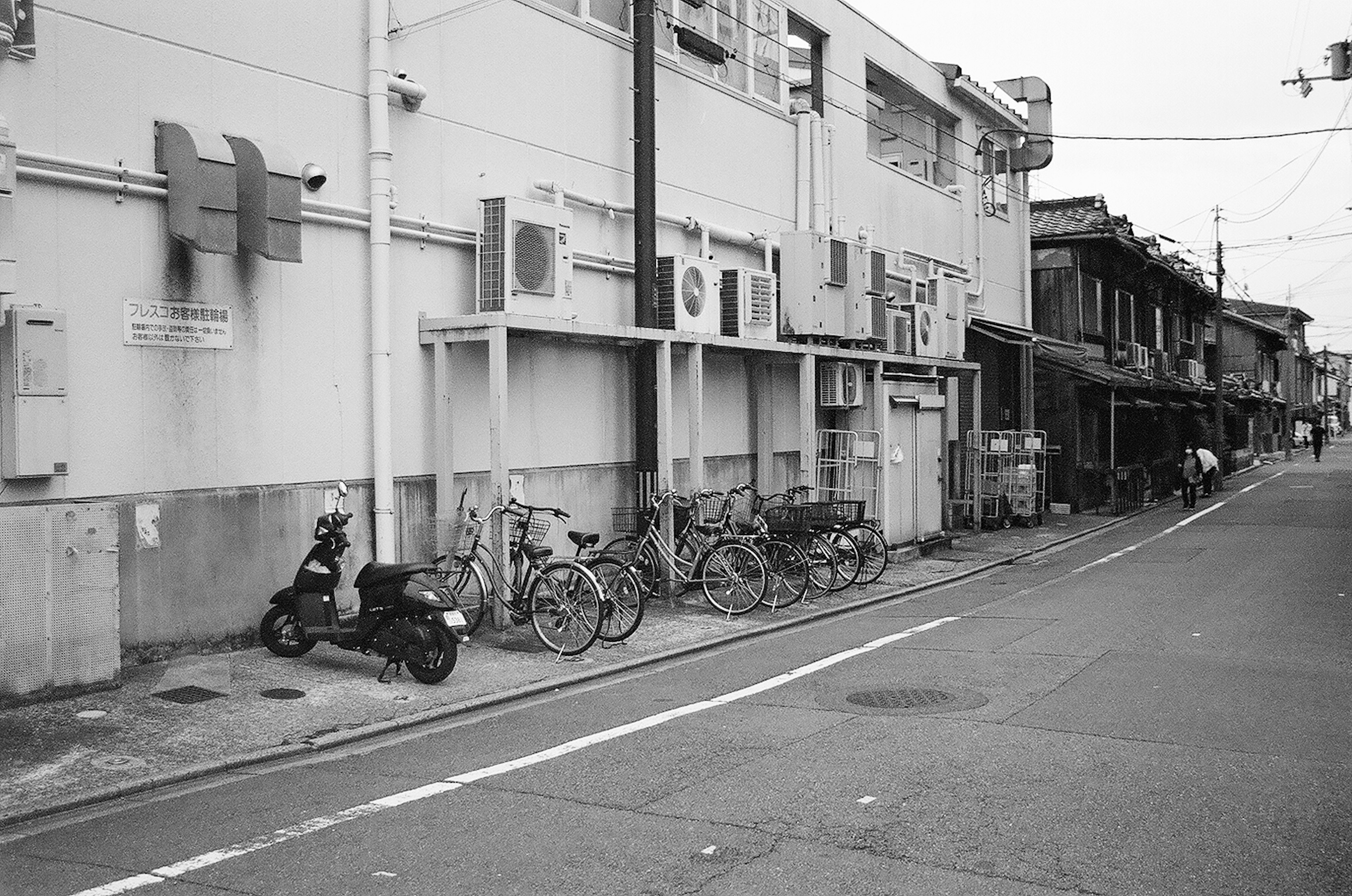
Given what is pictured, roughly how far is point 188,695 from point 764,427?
10494 millimetres

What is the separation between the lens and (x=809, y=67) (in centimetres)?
2053

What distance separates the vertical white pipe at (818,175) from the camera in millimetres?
19234

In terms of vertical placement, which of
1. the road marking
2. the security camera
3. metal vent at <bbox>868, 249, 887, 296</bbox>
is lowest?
the road marking

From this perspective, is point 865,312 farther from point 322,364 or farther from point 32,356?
point 32,356

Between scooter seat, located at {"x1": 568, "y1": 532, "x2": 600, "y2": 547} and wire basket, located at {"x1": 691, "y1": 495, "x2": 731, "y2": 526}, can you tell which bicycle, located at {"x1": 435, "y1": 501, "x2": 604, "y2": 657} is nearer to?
scooter seat, located at {"x1": 568, "y1": 532, "x2": 600, "y2": 547}

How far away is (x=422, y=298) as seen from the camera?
12.0m

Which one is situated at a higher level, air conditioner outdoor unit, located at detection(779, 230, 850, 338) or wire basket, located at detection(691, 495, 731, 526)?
air conditioner outdoor unit, located at detection(779, 230, 850, 338)

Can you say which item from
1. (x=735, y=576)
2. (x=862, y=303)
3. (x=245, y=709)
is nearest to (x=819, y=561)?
(x=735, y=576)

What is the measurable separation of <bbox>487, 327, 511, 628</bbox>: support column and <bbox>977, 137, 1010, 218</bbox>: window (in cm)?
1898

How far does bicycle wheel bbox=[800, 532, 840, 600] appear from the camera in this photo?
14555 millimetres

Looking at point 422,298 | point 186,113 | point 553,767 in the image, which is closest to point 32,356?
point 186,113

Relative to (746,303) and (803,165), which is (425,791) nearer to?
(746,303)

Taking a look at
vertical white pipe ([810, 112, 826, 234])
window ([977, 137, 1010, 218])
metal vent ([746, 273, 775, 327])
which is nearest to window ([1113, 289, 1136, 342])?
window ([977, 137, 1010, 218])

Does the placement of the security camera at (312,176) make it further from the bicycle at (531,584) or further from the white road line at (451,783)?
the white road line at (451,783)
